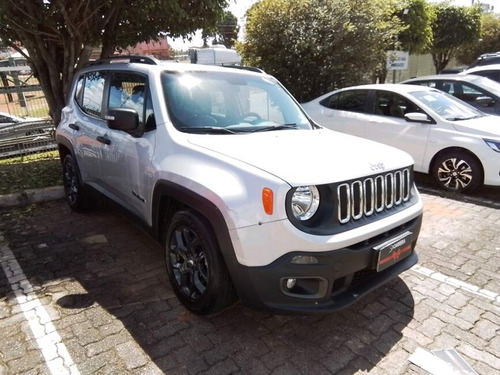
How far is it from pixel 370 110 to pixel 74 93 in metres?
4.59

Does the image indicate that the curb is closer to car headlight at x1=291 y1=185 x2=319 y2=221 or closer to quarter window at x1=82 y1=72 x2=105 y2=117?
→ quarter window at x1=82 y1=72 x2=105 y2=117

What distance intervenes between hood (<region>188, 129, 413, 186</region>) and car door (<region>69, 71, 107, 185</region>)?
1.68 m

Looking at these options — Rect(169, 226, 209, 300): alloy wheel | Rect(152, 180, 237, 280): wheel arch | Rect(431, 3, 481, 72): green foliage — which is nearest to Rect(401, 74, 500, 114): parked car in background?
Rect(152, 180, 237, 280): wheel arch

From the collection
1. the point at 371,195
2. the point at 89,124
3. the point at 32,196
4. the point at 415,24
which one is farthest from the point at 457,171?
the point at 415,24

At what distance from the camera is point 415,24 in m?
14.7

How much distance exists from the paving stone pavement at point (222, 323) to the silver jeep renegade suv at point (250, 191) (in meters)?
0.32

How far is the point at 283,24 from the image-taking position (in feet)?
32.3

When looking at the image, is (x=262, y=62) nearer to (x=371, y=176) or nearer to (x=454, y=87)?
(x=454, y=87)

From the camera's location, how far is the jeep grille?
2523 mm

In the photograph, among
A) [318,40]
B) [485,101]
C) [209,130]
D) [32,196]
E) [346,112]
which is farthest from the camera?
[318,40]

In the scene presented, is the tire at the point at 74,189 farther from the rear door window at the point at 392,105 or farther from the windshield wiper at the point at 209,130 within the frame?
the rear door window at the point at 392,105

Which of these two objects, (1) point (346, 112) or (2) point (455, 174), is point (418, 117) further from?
(1) point (346, 112)

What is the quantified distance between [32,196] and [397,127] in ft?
18.1

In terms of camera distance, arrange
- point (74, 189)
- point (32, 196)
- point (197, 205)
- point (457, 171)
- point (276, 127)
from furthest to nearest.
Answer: point (457, 171)
point (32, 196)
point (74, 189)
point (276, 127)
point (197, 205)
